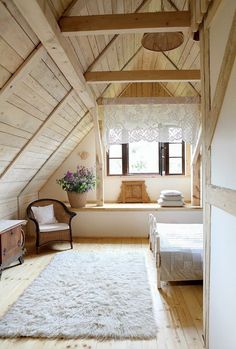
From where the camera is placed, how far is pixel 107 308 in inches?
103

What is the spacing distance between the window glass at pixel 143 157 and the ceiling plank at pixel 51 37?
287 cm

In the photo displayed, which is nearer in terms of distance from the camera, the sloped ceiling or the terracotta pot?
the sloped ceiling

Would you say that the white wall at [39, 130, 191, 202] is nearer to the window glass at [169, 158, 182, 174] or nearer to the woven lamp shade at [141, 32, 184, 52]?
the window glass at [169, 158, 182, 174]

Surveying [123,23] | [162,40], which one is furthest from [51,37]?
[162,40]

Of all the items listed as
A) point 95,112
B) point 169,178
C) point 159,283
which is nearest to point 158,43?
point 95,112

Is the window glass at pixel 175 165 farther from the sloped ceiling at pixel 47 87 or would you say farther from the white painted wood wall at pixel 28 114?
the white painted wood wall at pixel 28 114

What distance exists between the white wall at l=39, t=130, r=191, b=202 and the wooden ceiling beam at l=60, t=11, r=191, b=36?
143 inches

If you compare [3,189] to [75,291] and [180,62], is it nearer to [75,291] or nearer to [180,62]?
[75,291]

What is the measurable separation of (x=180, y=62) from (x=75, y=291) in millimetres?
3667

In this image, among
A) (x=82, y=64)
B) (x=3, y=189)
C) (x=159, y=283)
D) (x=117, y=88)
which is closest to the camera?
(x=159, y=283)

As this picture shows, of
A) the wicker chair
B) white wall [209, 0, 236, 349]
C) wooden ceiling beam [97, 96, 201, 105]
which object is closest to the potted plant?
the wicker chair

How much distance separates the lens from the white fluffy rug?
2291 mm

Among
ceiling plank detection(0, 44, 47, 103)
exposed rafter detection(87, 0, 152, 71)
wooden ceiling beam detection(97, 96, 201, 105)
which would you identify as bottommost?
ceiling plank detection(0, 44, 47, 103)

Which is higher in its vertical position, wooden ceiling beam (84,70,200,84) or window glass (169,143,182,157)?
wooden ceiling beam (84,70,200,84)
